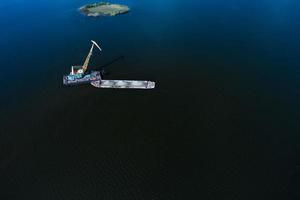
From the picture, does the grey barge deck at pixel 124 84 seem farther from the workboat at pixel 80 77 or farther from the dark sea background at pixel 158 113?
the dark sea background at pixel 158 113

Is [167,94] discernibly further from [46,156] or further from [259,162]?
[46,156]

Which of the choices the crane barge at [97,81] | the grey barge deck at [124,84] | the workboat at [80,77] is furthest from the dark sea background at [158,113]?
the workboat at [80,77]

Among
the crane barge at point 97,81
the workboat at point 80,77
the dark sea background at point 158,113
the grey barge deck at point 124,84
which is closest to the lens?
the dark sea background at point 158,113

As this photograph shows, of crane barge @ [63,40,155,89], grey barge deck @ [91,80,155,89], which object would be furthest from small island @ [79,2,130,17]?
grey barge deck @ [91,80,155,89]

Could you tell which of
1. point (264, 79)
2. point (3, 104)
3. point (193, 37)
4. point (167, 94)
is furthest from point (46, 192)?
point (193, 37)

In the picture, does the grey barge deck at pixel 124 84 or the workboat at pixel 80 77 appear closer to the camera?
the grey barge deck at pixel 124 84

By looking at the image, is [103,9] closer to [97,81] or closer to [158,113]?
[97,81]
